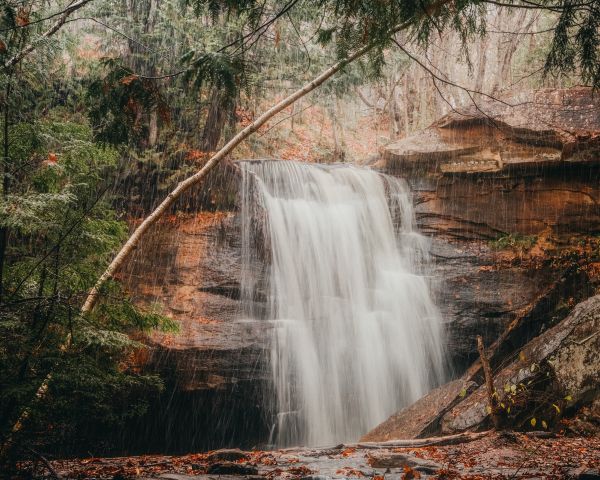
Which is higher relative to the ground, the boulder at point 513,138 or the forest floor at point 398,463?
the boulder at point 513,138

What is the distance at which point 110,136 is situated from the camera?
4574 mm

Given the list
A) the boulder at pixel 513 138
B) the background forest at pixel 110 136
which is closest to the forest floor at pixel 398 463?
the background forest at pixel 110 136

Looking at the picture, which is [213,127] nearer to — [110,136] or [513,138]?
[513,138]

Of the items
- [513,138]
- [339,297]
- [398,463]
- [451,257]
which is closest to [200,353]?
[339,297]

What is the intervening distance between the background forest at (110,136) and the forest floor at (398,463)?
763 mm

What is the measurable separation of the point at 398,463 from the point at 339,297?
612cm

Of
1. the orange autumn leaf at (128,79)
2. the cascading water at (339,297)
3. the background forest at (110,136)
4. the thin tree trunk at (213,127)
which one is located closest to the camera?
the background forest at (110,136)

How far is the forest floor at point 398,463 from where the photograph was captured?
4.63 metres

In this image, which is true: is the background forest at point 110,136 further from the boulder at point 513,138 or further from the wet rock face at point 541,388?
the wet rock face at point 541,388

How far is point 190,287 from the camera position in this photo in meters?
10.2

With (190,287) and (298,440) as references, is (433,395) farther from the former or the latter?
(190,287)

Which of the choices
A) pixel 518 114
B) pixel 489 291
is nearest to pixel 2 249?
pixel 489 291

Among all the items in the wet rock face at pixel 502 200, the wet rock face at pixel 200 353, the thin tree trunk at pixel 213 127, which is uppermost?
the thin tree trunk at pixel 213 127

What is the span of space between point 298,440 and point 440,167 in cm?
810
